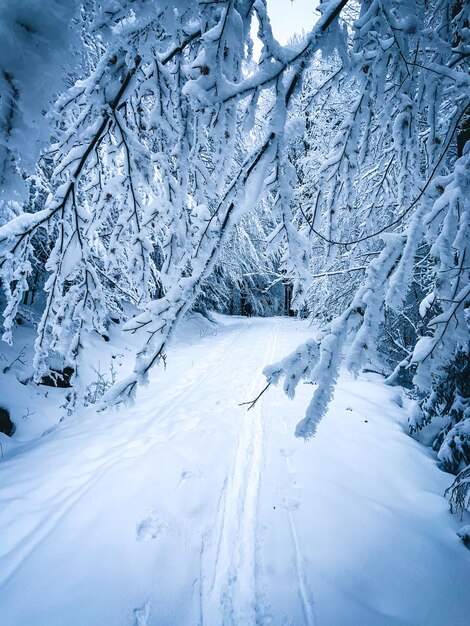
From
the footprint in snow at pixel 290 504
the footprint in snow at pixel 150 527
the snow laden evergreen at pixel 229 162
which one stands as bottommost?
the footprint in snow at pixel 150 527

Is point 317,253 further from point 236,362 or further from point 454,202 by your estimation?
point 454,202

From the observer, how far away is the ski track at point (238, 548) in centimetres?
203

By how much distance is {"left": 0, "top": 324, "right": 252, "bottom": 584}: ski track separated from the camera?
2395mm

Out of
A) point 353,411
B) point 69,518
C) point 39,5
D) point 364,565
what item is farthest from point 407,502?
point 39,5

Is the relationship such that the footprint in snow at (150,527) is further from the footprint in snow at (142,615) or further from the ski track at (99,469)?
the ski track at (99,469)

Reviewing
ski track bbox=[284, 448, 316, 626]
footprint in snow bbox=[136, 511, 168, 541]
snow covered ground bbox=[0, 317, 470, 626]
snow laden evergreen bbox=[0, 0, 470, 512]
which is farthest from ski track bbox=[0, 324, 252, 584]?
ski track bbox=[284, 448, 316, 626]

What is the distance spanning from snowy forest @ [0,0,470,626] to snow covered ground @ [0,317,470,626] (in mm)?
18

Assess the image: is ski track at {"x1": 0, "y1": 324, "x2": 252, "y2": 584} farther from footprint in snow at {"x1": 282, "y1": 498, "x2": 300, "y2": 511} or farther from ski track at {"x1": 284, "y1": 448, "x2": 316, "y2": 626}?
ski track at {"x1": 284, "y1": 448, "x2": 316, "y2": 626}

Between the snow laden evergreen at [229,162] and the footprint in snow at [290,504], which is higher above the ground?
the snow laden evergreen at [229,162]

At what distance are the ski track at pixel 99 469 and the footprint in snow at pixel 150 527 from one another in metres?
0.74

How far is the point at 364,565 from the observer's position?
2.32 metres

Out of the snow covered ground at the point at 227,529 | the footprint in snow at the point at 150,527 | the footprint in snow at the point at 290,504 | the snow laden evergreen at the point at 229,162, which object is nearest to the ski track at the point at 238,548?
the snow covered ground at the point at 227,529

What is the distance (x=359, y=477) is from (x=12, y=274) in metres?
3.71

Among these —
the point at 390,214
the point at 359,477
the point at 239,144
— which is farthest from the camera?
the point at 239,144
